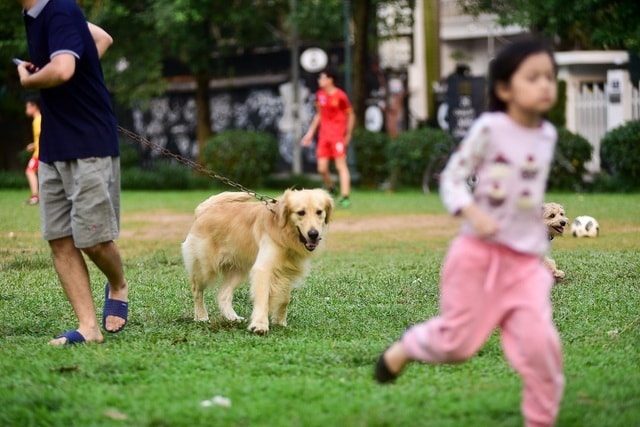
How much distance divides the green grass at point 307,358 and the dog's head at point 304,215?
59 centimetres

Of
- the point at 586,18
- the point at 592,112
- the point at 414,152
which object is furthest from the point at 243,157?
the point at 586,18

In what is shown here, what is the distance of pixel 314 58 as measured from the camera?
30078mm

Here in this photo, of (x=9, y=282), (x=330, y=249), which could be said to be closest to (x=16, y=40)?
(x=330, y=249)

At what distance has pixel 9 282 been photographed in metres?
10.2

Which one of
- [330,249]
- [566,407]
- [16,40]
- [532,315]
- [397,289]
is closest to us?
[532,315]

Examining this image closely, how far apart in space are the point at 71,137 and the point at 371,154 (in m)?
19.3

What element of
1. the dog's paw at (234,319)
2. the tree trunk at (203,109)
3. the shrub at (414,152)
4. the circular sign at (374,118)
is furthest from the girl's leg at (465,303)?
the circular sign at (374,118)

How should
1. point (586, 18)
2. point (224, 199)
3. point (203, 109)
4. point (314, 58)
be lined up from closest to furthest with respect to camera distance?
point (224, 199) → point (586, 18) → point (314, 58) → point (203, 109)

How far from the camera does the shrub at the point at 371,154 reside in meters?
25.8

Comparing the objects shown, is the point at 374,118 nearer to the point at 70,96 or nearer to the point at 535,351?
the point at 70,96

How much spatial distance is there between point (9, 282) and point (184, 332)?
3157 millimetres

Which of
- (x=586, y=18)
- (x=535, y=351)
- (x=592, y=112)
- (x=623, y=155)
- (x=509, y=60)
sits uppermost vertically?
(x=586, y=18)

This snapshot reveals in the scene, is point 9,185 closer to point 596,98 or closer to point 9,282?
point 596,98

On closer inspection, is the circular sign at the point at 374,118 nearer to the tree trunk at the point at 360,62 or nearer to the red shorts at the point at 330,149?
the tree trunk at the point at 360,62
